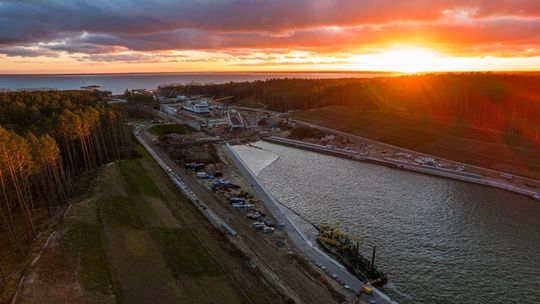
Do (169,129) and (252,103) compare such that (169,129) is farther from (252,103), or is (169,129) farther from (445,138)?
(252,103)

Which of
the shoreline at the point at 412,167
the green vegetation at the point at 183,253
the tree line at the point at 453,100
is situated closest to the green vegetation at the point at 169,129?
the shoreline at the point at 412,167

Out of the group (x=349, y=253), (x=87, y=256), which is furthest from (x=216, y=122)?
(x=87, y=256)

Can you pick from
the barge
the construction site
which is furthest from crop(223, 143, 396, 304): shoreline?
the barge

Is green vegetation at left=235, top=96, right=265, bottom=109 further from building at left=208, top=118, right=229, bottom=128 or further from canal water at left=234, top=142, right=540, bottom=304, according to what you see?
canal water at left=234, top=142, right=540, bottom=304

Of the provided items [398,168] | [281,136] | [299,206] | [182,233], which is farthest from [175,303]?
[281,136]

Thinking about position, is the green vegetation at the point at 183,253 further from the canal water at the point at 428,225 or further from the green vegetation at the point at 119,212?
the canal water at the point at 428,225

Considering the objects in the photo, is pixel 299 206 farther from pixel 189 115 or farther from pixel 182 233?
pixel 189 115
